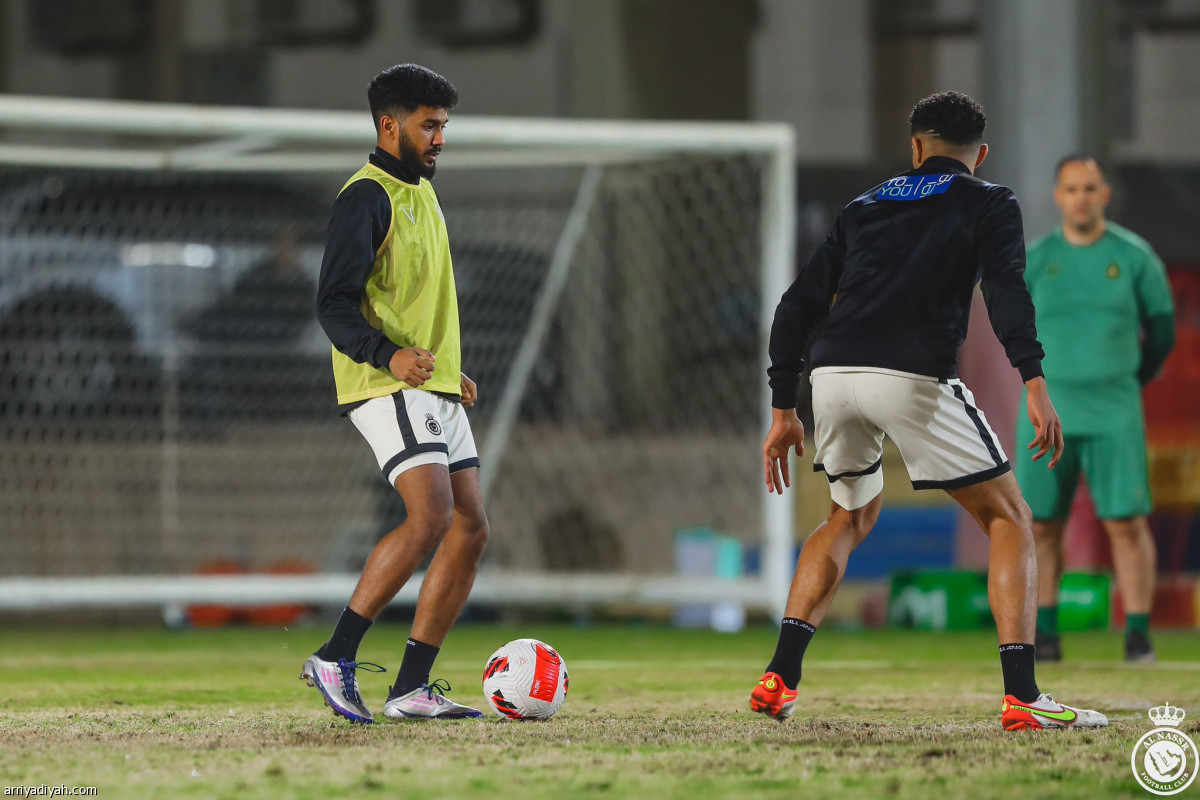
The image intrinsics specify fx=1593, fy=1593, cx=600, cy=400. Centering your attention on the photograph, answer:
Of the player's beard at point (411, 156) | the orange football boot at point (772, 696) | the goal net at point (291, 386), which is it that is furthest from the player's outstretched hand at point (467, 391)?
the goal net at point (291, 386)

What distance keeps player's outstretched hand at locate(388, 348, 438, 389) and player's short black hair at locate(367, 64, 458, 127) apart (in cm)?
72

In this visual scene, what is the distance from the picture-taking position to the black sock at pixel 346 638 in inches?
159

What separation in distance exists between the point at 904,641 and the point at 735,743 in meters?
4.15

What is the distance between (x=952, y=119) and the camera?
4188 millimetres

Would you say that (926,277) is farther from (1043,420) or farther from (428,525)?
(428,525)

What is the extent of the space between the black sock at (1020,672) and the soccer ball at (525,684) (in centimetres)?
116

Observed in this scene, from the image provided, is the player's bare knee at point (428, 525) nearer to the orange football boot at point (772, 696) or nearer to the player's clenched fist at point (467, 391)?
the player's clenched fist at point (467, 391)

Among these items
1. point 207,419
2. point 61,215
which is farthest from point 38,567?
point 61,215

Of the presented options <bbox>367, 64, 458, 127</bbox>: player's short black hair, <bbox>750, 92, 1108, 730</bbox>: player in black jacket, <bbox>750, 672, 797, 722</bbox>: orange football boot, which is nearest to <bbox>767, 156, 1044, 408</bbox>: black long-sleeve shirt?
<bbox>750, 92, 1108, 730</bbox>: player in black jacket

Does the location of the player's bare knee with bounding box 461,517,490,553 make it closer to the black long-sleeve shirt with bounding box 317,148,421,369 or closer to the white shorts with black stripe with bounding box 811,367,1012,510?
the black long-sleeve shirt with bounding box 317,148,421,369

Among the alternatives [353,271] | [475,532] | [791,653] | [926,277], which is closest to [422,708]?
[475,532]

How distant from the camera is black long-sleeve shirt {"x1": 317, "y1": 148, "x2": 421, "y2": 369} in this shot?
392cm

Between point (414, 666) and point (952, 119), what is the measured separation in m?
2.02

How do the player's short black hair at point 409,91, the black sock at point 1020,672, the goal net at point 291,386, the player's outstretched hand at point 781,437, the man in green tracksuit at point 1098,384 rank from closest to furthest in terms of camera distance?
the black sock at point 1020,672 → the player's short black hair at point 409,91 → the player's outstretched hand at point 781,437 → the man in green tracksuit at point 1098,384 → the goal net at point 291,386
